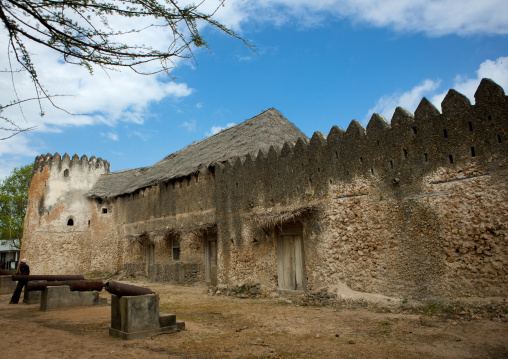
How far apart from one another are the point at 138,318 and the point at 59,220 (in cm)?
1757

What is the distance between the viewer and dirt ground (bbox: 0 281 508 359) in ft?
15.8

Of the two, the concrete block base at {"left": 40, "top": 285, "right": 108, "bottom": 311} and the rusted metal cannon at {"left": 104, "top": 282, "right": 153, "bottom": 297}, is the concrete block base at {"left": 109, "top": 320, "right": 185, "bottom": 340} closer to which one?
the rusted metal cannon at {"left": 104, "top": 282, "right": 153, "bottom": 297}

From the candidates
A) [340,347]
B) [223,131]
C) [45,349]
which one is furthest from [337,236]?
[223,131]

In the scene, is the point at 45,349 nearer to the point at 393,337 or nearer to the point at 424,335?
the point at 393,337

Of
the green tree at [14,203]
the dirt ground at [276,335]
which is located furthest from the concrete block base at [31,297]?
the green tree at [14,203]

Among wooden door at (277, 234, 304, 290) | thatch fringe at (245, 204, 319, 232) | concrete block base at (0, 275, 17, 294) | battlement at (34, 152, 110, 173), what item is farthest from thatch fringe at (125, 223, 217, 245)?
battlement at (34, 152, 110, 173)

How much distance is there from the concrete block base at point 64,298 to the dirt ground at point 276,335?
42 centimetres

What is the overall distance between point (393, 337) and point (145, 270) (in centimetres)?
1460

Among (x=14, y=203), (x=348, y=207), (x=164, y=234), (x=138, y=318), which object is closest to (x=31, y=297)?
(x=164, y=234)

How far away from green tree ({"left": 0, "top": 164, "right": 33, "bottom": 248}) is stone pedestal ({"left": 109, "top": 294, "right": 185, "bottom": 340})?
3122 cm

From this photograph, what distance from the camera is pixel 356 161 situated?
9.09 meters

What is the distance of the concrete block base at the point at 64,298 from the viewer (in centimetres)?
893

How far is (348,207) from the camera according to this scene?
912cm

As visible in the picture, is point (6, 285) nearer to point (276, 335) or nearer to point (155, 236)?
point (155, 236)
